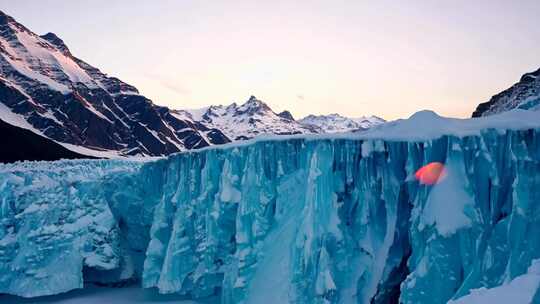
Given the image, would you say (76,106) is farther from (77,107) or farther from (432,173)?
(432,173)

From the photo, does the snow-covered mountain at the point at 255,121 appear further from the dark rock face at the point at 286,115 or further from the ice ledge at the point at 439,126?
the ice ledge at the point at 439,126

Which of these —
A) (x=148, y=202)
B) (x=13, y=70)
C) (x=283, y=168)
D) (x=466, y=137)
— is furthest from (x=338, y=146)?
(x=13, y=70)

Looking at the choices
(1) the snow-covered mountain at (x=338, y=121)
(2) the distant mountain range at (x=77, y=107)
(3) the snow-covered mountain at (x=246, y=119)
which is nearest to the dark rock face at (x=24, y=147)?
(2) the distant mountain range at (x=77, y=107)

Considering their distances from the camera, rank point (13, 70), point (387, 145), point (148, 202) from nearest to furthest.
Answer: point (387, 145)
point (148, 202)
point (13, 70)

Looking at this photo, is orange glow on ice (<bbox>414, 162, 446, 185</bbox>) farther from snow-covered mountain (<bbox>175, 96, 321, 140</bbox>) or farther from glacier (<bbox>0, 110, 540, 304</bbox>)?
snow-covered mountain (<bbox>175, 96, 321, 140</bbox>)

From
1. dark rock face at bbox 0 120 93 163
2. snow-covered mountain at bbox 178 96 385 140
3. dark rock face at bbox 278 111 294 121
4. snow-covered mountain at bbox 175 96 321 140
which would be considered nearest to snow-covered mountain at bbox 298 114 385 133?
snow-covered mountain at bbox 178 96 385 140

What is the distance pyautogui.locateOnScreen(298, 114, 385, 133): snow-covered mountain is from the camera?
161000 mm

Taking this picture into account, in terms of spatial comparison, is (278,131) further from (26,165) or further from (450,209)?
(450,209)

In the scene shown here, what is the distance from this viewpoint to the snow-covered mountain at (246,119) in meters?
131

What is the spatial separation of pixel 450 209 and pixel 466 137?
2.11 metres

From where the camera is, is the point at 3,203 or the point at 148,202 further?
the point at 148,202

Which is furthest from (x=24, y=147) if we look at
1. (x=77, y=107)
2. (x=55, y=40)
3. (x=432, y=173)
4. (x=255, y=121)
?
(x=255, y=121)

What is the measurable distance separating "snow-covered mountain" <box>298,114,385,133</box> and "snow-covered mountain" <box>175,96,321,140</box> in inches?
524

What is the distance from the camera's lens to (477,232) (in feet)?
46.3
